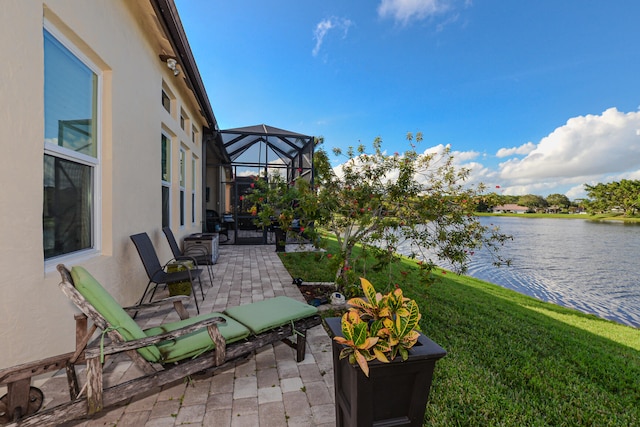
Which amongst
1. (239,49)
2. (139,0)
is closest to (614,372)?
(139,0)

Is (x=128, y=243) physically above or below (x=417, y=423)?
above

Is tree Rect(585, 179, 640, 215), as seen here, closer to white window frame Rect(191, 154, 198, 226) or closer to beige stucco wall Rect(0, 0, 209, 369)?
white window frame Rect(191, 154, 198, 226)

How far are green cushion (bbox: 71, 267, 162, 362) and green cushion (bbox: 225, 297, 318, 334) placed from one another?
0.72m

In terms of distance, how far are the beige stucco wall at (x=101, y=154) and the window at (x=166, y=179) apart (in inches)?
27.5

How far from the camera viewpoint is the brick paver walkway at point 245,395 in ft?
5.65

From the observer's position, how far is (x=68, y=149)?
246cm

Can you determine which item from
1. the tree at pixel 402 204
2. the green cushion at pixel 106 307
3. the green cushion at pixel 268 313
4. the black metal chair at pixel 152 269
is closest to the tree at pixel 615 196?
the tree at pixel 402 204

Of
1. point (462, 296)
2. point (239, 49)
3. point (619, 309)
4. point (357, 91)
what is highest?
point (357, 91)

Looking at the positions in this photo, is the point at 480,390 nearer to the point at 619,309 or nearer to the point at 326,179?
the point at 326,179

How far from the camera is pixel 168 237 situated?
4.89 meters

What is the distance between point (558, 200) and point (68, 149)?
93359 millimetres

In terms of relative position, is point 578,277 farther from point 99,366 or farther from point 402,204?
point 99,366

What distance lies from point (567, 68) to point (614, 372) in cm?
1653

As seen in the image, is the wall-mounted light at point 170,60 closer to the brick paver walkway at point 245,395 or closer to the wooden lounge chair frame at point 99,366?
the wooden lounge chair frame at point 99,366
